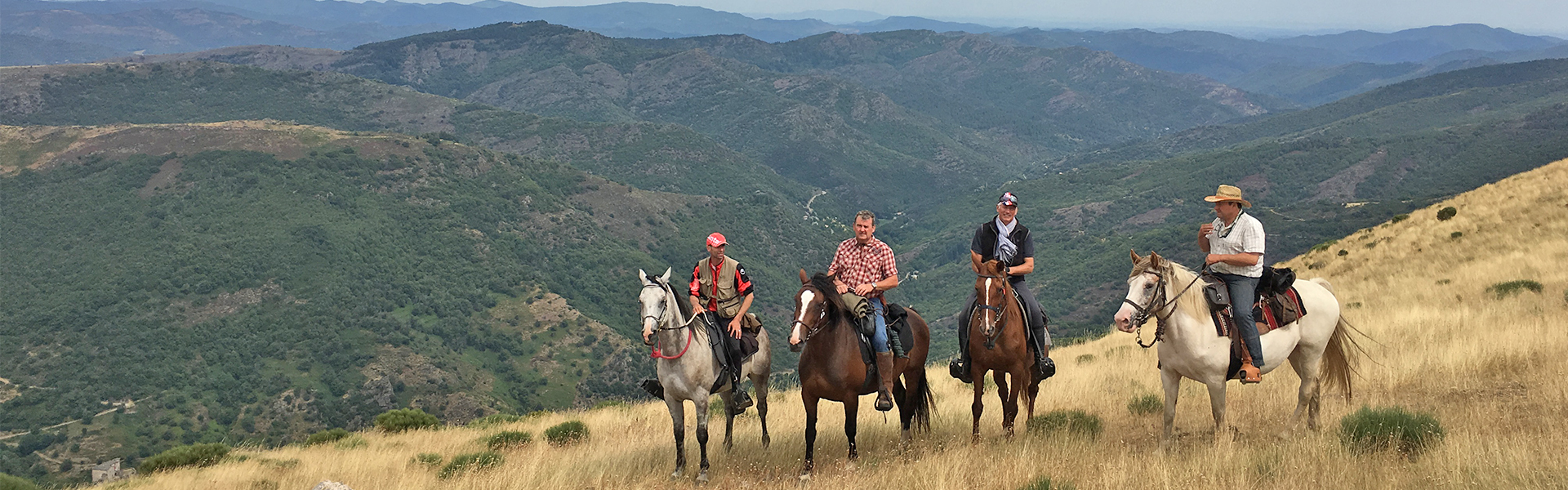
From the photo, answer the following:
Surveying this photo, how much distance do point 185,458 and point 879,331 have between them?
50.0ft

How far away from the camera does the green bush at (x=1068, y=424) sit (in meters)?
11.0

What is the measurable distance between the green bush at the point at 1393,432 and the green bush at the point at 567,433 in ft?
38.5

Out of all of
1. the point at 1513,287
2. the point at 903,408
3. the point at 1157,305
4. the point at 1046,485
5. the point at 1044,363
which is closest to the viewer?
the point at 1046,485

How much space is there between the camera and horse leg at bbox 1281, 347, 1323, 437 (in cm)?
1023

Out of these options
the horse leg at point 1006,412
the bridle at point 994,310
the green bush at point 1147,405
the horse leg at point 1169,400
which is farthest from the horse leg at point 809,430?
the green bush at point 1147,405

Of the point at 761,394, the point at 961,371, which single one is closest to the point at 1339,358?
the point at 961,371

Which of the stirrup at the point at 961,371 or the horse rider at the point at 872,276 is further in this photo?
the stirrup at the point at 961,371

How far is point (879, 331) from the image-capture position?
10.6 m

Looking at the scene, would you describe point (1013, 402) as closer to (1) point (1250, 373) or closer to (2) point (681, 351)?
(1) point (1250, 373)

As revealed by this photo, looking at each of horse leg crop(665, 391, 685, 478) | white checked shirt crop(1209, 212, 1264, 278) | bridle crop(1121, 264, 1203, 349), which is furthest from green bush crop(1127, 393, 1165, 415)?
horse leg crop(665, 391, 685, 478)

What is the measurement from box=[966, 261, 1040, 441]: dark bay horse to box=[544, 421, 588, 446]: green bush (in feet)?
25.6

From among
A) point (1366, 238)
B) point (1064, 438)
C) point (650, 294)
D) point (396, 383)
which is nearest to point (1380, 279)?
point (1366, 238)

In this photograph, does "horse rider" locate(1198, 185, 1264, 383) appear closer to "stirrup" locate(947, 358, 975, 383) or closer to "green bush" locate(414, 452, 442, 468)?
"stirrup" locate(947, 358, 975, 383)

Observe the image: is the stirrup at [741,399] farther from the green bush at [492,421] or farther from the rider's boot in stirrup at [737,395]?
the green bush at [492,421]
